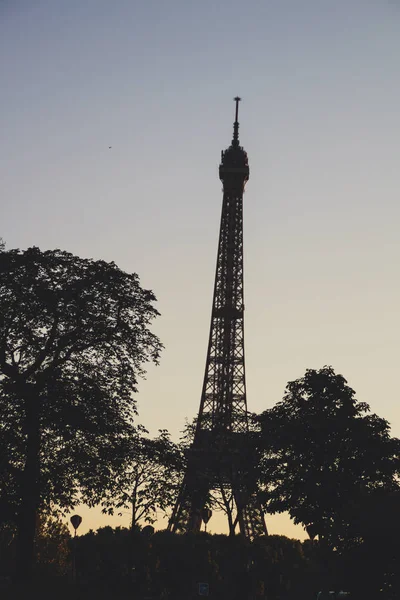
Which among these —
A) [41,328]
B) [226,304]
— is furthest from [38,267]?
[226,304]

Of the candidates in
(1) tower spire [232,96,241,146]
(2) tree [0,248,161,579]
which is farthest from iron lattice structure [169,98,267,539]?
(2) tree [0,248,161,579]

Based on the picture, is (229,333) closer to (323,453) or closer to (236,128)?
(236,128)

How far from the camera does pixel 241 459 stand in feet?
203

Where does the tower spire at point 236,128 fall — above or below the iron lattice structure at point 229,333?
above

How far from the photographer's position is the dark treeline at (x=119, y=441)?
41500mm

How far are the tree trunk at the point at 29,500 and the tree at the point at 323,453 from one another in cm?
1724

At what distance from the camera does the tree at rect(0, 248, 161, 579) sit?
41875 mm

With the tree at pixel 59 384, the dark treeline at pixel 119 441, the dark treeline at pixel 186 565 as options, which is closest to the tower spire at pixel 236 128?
the dark treeline at pixel 186 565

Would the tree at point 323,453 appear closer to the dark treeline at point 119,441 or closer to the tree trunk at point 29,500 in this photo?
the dark treeline at point 119,441

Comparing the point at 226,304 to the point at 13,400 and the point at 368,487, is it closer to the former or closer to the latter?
the point at 368,487

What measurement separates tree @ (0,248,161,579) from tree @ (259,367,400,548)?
43.5 ft

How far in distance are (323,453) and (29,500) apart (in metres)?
19.3

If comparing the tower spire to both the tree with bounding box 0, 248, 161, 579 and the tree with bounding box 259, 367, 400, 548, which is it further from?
the tree with bounding box 0, 248, 161, 579

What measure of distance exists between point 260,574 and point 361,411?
22.2 meters
